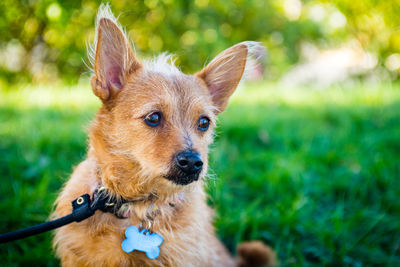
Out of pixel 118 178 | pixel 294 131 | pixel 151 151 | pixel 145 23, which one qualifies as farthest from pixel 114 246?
pixel 145 23

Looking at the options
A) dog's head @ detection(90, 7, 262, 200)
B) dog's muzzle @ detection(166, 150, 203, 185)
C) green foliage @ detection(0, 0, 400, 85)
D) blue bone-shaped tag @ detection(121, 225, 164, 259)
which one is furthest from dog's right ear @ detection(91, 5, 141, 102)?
green foliage @ detection(0, 0, 400, 85)

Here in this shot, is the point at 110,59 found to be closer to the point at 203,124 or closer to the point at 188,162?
the point at 203,124

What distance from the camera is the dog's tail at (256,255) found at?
2.25 m

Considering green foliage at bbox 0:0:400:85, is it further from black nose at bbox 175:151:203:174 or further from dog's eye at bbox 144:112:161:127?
black nose at bbox 175:151:203:174

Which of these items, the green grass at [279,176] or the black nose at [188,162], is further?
the green grass at [279,176]

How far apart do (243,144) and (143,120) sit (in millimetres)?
2303

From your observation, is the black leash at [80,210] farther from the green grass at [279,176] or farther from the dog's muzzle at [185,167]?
the green grass at [279,176]

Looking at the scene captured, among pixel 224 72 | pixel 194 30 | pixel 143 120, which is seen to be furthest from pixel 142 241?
pixel 194 30

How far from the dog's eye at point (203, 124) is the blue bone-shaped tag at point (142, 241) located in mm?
782

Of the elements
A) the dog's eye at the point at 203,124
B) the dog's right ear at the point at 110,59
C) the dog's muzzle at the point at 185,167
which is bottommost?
the dog's muzzle at the point at 185,167

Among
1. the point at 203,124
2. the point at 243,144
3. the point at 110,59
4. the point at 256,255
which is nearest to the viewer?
the point at 110,59

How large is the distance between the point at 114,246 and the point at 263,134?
9.28 ft

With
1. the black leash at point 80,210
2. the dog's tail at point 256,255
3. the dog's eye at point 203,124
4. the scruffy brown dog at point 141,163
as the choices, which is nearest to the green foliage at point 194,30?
the scruffy brown dog at point 141,163

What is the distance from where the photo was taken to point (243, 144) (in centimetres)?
400
